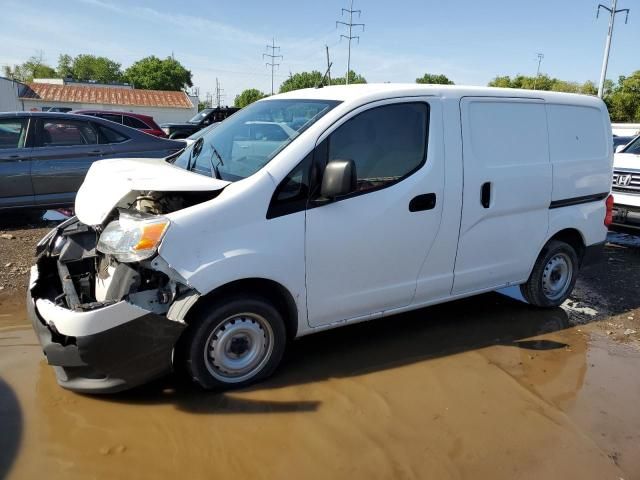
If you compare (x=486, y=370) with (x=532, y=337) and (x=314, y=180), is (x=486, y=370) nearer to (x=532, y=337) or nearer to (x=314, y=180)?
(x=532, y=337)

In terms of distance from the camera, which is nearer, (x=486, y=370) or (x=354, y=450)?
(x=354, y=450)

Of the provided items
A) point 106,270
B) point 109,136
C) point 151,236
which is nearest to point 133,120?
point 109,136

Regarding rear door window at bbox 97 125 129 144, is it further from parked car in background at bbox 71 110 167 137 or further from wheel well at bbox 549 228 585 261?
parked car in background at bbox 71 110 167 137

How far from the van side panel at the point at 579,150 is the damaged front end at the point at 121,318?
137 inches

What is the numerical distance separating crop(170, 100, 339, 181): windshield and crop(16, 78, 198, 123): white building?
4917 centimetres

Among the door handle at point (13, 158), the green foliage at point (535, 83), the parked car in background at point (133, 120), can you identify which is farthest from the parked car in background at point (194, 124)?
the green foliage at point (535, 83)

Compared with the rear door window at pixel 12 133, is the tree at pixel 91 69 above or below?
above

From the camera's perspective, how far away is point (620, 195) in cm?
771

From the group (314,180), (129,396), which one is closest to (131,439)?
(129,396)

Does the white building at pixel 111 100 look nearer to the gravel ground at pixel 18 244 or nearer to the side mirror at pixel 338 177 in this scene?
the gravel ground at pixel 18 244

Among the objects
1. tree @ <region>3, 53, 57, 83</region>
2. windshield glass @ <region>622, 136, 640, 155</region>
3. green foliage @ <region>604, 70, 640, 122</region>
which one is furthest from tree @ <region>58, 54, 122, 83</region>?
windshield glass @ <region>622, 136, 640, 155</region>

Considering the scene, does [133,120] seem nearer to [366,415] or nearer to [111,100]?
[366,415]

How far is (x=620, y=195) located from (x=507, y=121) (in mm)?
4461

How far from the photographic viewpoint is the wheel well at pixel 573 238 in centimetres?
504
